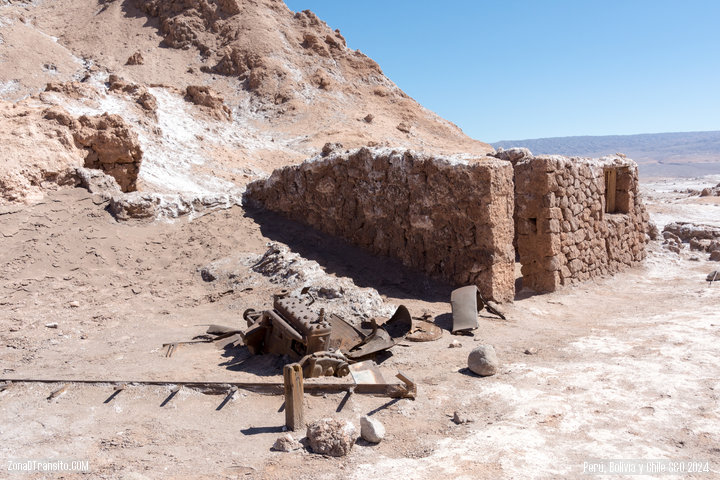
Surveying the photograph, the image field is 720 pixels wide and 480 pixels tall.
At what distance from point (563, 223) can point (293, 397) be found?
5885mm

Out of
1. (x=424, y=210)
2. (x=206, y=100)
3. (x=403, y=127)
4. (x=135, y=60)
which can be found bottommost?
(x=424, y=210)

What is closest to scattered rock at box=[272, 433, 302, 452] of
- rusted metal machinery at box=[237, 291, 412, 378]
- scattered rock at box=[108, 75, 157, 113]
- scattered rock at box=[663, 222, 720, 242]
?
rusted metal machinery at box=[237, 291, 412, 378]

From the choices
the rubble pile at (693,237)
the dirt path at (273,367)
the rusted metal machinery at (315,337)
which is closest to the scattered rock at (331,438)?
the dirt path at (273,367)

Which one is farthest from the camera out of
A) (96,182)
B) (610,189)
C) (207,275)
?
(610,189)

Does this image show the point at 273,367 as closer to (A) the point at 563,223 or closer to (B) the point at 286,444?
(B) the point at 286,444

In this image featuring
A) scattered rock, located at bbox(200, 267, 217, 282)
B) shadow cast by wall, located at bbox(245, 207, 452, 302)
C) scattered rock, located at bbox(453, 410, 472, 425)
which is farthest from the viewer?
scattered rock, located at bbox(200, 267, 217, 282)

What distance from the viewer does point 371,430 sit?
3.56 meters

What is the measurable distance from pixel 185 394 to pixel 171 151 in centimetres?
1012

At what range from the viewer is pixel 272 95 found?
83.9ft

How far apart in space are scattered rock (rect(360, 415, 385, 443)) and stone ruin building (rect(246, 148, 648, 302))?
383cm

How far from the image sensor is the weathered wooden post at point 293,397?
370cm

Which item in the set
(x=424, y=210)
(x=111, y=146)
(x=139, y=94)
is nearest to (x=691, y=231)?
(x=424, y=210)

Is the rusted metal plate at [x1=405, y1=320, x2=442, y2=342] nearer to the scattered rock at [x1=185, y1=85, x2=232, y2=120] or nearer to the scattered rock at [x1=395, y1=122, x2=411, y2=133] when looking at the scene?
the scattered rock at [x1=185, y1=85, x2=232, y2=120]

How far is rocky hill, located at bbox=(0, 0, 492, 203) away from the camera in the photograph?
9.27 meters
